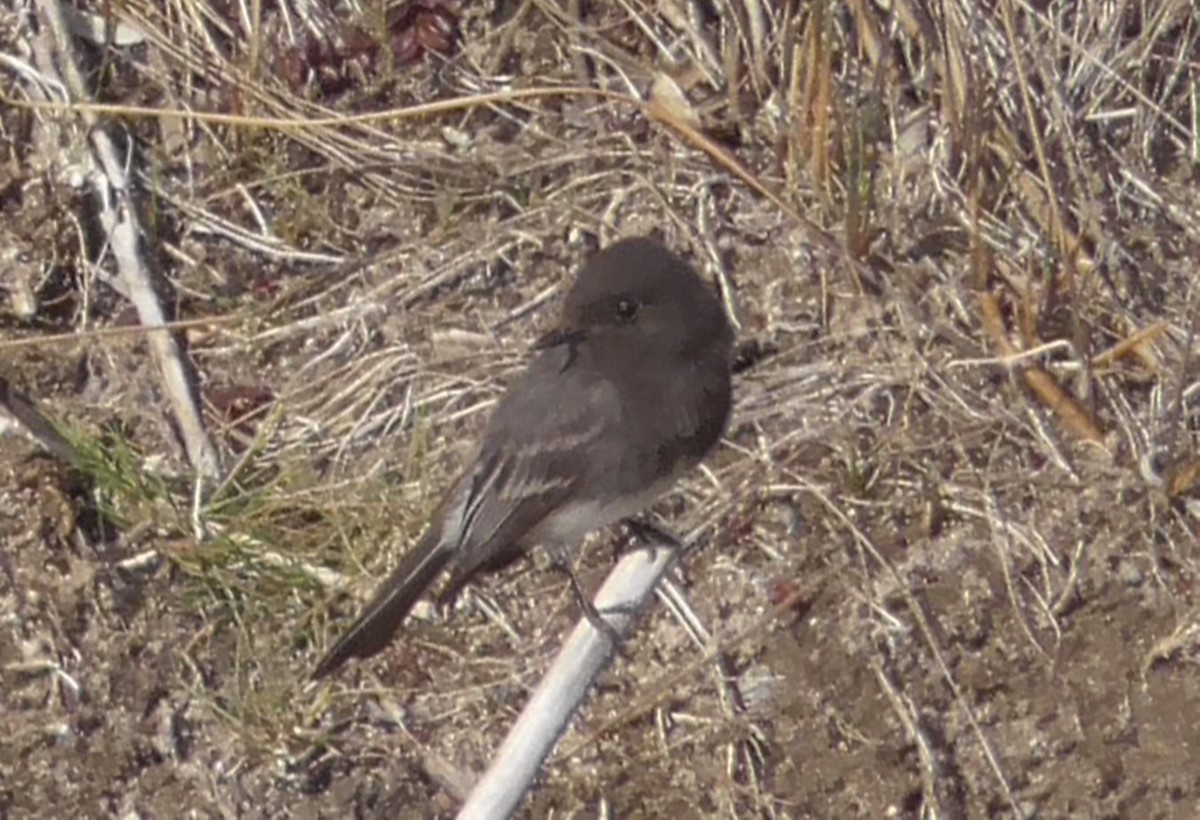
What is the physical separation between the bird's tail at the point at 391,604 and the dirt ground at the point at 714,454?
45 centimetres

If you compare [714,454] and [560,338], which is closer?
[560,338]

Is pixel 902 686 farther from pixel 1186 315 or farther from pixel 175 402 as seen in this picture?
pixel 175 402

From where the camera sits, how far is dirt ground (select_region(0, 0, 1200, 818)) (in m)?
4.08

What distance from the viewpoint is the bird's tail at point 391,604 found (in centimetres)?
353

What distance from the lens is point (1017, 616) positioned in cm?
410

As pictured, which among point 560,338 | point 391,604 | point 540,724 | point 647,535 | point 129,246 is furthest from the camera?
point 129,246

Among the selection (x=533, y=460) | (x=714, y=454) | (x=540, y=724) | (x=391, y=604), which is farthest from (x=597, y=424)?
(x=540, y=724)

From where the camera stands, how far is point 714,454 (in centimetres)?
439

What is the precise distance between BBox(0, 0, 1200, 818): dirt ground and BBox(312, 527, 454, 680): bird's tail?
45 cm

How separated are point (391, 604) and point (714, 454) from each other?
1.06 m

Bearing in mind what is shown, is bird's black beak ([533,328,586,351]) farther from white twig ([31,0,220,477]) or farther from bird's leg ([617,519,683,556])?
white twig ([31,0,220,477])

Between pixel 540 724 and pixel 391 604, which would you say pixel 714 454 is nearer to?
pixel 391 604

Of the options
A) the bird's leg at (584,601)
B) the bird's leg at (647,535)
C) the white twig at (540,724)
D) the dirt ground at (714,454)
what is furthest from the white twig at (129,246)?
the white twig at (540,724)

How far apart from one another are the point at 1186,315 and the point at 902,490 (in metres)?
0.68
